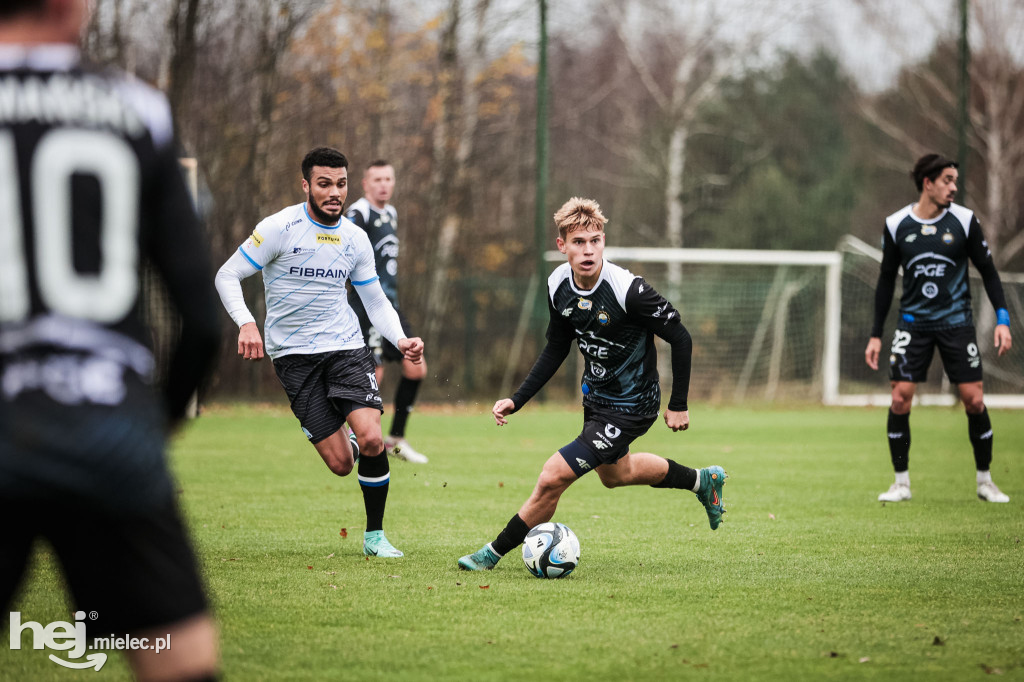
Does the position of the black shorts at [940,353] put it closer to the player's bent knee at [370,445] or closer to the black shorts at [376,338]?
the black shorts at [376,338]

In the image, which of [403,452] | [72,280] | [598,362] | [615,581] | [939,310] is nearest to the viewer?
[72,280]

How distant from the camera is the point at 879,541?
6.60 meters

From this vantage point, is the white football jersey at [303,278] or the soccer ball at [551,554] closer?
the soccer ball at [551,554]

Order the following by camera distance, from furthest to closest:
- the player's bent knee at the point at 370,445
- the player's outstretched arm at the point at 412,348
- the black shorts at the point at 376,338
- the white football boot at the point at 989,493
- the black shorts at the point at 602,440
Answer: the black shorts at the point at 376,338 → the white football boot at the point at 989,493 → the player's bent knee at the point at 370,445 → the player's outstretched arm at the point at 412,348 → the black shorts at the point at 602,440

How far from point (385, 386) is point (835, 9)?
37.4ft

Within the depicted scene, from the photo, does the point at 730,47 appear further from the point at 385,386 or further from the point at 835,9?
the point at 385,386

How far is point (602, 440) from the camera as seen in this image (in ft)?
18.7

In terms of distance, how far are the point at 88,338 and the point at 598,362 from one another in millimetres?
3979

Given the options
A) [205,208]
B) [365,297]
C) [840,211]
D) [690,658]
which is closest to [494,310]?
[205,208]

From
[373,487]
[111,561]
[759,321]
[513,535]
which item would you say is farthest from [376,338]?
[759,321]

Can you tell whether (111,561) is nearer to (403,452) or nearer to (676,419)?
(676,419)

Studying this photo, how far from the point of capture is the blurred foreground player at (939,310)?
830 cm

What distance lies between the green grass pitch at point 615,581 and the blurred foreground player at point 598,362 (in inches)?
17.3

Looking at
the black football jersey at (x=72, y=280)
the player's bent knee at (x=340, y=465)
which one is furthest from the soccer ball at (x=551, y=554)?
the black football jersey at (x=72, y=280)
